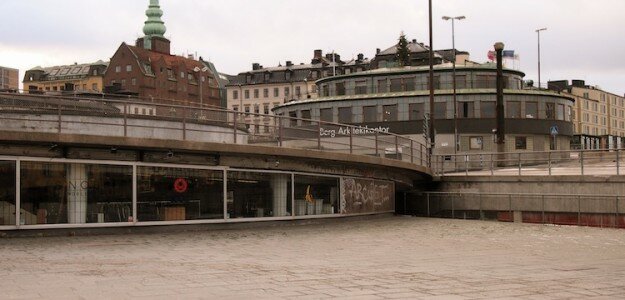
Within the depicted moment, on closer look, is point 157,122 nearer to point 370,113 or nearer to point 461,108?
point 370,113

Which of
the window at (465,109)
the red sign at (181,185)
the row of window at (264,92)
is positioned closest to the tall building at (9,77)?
the row of window at (264,92)

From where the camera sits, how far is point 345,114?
217 ft

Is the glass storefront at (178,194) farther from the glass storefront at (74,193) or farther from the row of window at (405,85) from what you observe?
the row of window at (405,85)

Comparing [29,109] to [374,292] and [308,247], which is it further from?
[374,292]

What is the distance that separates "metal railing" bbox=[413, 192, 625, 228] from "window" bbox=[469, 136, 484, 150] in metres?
31.4

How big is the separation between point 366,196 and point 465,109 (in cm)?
3808

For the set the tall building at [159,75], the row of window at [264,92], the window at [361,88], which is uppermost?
the tall building at [159,75]

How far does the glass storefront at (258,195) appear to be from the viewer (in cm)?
2142

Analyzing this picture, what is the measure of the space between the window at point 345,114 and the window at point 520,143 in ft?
46.8

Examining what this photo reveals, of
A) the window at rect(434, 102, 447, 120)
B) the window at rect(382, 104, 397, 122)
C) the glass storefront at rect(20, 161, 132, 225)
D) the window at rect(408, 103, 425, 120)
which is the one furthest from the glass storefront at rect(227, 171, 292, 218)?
the window at rect(382, 104, 397, 122)

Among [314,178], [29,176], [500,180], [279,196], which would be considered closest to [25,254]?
[29,176]

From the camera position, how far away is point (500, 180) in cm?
2988

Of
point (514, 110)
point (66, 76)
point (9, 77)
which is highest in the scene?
point (66, 76)

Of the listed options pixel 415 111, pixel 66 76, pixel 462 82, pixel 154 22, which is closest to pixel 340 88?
pixel 415 111
